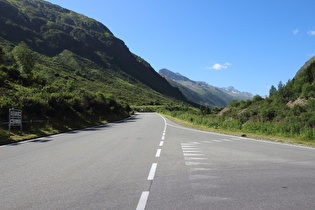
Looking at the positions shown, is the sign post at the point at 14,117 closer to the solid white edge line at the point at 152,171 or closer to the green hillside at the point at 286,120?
the solid white edge line at the point at 152,171

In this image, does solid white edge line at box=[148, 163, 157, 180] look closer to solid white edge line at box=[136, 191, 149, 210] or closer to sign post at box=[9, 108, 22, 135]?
solid white edge line at box=[136, 191, 149, 210]

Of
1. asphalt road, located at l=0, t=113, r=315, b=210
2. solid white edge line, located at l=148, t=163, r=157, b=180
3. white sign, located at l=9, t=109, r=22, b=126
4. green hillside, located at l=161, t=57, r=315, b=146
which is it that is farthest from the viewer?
green hillside, located at l=161, t=57, r=315, b=146

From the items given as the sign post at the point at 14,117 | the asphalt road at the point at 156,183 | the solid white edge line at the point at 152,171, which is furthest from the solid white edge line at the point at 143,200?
the sign post at the point at 14,117

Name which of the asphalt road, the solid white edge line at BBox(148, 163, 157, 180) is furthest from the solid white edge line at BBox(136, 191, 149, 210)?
the solid white edge line at BBox(148, 163, 157, 180)

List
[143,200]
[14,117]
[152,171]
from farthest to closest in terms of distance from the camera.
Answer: [14,117]
[152,171]
[143,200]

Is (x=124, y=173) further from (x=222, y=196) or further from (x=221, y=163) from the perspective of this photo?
(x=221, y=163)

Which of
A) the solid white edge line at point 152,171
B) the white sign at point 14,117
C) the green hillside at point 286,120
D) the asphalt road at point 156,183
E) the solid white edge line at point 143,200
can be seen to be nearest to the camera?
the solid white edge line at point 143,200

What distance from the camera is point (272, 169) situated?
650 centimetres

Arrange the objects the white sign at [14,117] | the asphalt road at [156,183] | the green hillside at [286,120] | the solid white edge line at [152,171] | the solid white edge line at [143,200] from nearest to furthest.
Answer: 1. the solid white edge line at [143,200]
2. the asphalt road at [156,183]
3. the solid white edge line at [152,171]
4. the white sign at [14,117]
5. the green hillside at [286,120]

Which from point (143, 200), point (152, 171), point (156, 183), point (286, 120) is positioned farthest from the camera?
point (286, 120)

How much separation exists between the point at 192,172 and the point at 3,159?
6153 mm

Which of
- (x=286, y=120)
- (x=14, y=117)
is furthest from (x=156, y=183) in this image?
(x=286, y=120)

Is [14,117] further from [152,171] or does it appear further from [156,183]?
[156,183]

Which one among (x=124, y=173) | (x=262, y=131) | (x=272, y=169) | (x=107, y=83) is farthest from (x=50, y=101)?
(x=107, y=83)
